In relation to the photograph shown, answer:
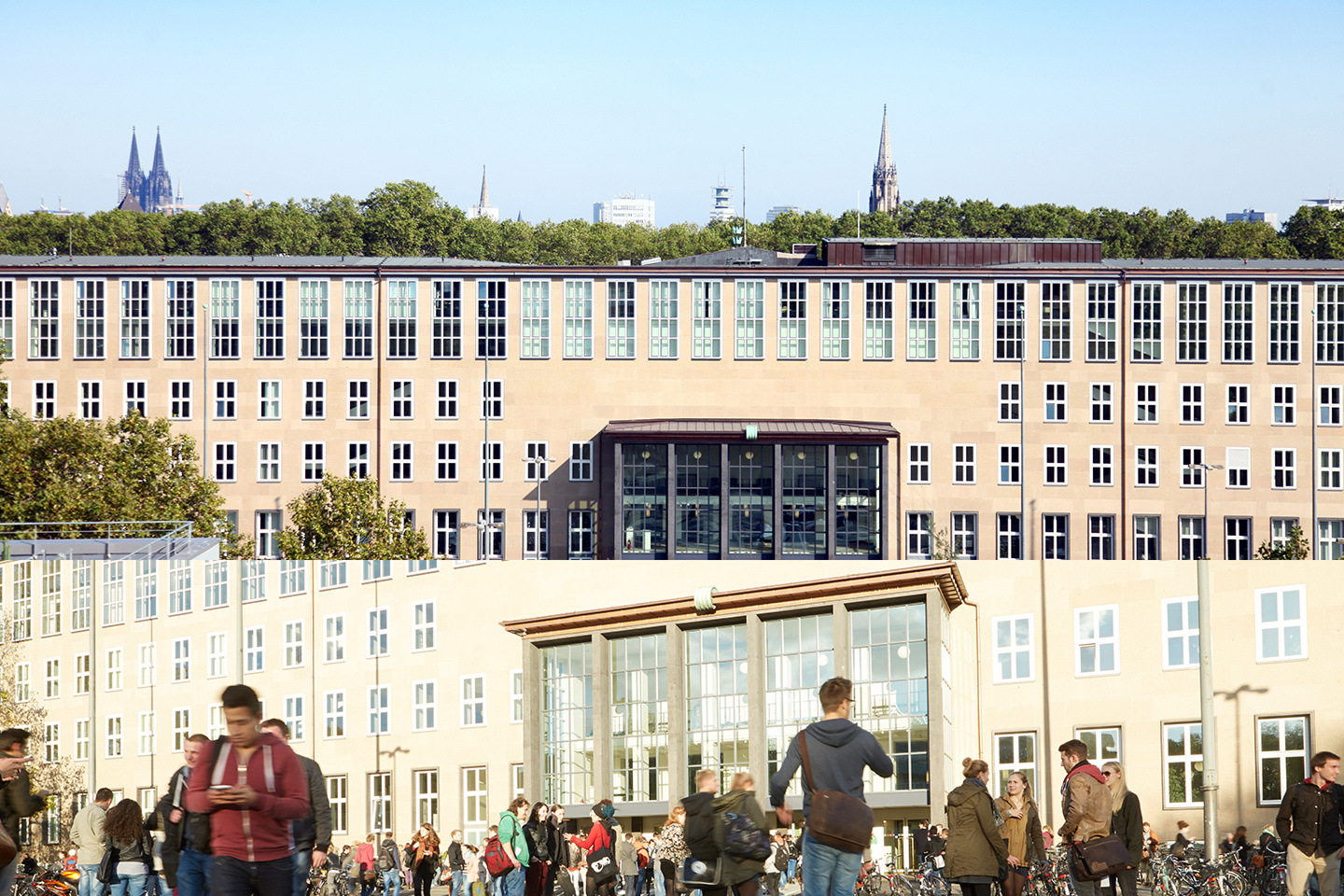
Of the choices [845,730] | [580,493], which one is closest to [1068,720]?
[845,730]

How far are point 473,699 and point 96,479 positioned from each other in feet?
182

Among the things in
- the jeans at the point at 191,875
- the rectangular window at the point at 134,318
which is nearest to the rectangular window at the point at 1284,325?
the rectangular window at the point at 134,318

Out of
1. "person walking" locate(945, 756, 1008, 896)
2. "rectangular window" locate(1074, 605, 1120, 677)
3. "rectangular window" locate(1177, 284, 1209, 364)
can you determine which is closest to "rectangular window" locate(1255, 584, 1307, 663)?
"rectangular window" locate(1074, 605, 1120, 677)

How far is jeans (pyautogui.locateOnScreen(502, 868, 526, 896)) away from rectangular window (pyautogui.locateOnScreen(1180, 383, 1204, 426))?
2983 inches

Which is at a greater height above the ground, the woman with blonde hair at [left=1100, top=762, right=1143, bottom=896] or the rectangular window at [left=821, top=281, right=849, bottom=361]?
the rectangular window at [left=821, top=281, right=849, bottom=361]

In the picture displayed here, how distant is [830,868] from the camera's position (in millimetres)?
11688

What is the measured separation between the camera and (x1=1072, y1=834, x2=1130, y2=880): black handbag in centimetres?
1441

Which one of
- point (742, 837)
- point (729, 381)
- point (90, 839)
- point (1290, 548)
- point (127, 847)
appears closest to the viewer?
point (742, 837)

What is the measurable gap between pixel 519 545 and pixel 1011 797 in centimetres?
7307

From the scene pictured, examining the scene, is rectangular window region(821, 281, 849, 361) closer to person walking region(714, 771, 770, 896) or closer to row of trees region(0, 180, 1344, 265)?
row of trees region(0, 180, 1344, 265)

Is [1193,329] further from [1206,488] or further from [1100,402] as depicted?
[1206,488]

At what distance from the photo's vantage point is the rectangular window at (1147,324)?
295 feet

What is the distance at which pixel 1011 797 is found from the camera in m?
15.4

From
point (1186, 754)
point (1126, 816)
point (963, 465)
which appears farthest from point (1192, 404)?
point (1126, 816)
